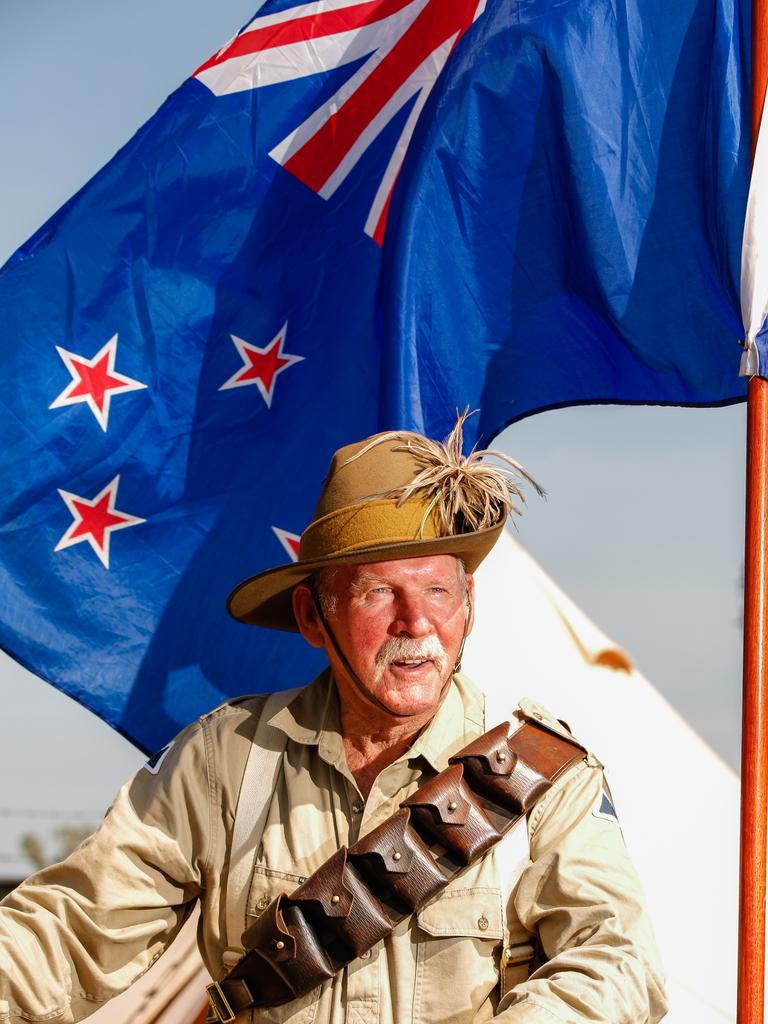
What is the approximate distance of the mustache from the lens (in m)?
3.12

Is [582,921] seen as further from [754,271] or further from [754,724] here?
[754,271]

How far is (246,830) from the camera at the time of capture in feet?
10.4

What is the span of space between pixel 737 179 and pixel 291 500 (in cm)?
167

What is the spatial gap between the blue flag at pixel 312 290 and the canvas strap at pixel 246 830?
1.29 m

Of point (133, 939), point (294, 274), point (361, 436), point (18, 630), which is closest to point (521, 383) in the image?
point (361, 436)

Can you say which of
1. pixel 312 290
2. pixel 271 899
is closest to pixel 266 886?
pixel 271 899

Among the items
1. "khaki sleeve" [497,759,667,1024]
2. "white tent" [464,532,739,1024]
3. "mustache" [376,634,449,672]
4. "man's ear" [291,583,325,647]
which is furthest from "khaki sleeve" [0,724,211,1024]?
"white tent" [464,532,739,1024]

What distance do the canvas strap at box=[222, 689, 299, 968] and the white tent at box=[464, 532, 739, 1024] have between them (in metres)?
2.03

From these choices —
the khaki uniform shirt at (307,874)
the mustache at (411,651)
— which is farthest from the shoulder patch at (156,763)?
the mustache at (411,651)

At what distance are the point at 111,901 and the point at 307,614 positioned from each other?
2.53 ft

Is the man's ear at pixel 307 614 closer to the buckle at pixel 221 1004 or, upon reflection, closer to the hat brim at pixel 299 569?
the hat brim at pixel 299 569

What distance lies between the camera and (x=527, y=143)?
4344 mm

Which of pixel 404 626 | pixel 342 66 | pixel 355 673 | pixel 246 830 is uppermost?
pixel 342 66

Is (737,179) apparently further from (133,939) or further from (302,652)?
(133,939)
